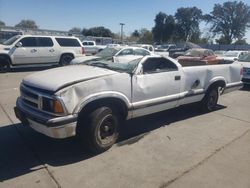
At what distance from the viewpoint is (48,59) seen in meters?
14.1

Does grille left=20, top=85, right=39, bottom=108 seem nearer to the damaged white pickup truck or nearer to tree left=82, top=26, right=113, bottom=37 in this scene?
the damaged white pickup truck

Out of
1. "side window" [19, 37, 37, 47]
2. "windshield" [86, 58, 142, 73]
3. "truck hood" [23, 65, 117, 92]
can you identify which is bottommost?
"truck hood" [23, 65, 117, 92]

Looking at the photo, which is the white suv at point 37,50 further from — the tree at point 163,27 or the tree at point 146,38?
the tree at point 146,38

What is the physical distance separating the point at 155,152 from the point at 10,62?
11015 mm

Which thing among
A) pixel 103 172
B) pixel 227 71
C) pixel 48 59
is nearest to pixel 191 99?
pixel 227 71

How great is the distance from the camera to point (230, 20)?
237 ft

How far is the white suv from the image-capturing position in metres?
A: 12.9

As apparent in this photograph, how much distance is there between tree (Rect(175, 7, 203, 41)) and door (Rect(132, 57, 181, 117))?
81855 mm

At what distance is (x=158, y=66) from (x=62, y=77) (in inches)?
82.9

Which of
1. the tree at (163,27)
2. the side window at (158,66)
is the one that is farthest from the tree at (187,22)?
the side window at (158,66)

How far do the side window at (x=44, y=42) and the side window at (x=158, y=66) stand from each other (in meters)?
10.1

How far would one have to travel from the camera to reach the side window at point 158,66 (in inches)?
196

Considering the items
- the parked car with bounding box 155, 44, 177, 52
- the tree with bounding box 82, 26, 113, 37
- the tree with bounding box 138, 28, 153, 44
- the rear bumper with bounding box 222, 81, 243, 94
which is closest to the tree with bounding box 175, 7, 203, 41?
the tree with bounding box 138, 28, 153, 44

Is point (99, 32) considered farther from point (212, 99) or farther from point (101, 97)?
point (101, 97)
